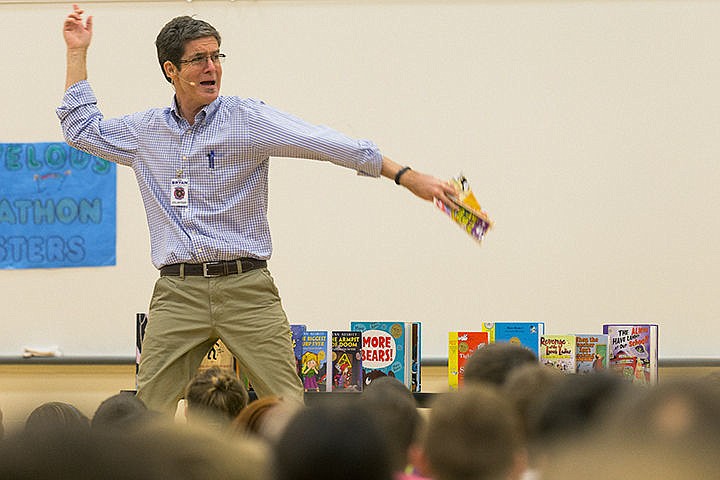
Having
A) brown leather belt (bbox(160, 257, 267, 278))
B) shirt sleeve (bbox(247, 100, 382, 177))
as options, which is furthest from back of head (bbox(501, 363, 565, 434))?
brown leather belt (bbox(160, 257, 267, 278))

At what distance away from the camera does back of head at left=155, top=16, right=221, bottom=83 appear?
11.6 ft

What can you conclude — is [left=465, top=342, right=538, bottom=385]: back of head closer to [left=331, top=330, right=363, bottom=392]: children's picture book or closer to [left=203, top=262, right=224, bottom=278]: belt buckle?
[left=203, top=262, right=224, bottom=278]: belt buckle

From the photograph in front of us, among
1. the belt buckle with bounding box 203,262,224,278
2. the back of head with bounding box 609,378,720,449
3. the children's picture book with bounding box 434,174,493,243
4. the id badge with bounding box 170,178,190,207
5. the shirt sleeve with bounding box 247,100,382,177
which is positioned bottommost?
the back of head with bounding box 609,378,720,449

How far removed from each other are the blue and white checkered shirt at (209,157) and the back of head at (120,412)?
0.91 m

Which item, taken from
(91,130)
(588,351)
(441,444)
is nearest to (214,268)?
(91,130)

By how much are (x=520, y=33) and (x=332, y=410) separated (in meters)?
4.17

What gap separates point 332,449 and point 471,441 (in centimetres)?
27

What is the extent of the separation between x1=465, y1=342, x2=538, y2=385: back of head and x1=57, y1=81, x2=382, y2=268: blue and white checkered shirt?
949mm

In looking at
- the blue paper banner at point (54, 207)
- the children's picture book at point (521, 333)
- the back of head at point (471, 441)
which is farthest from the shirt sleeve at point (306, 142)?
the blue paper banner at point (54, 207)

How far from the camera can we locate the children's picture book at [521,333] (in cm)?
410

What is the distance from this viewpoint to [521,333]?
4.12 meters

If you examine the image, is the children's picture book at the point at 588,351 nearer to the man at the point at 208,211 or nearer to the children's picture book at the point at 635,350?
the children's picture book at the point at 635,350

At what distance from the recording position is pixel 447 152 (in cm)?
530

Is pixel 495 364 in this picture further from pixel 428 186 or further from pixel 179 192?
pixel 179 192
